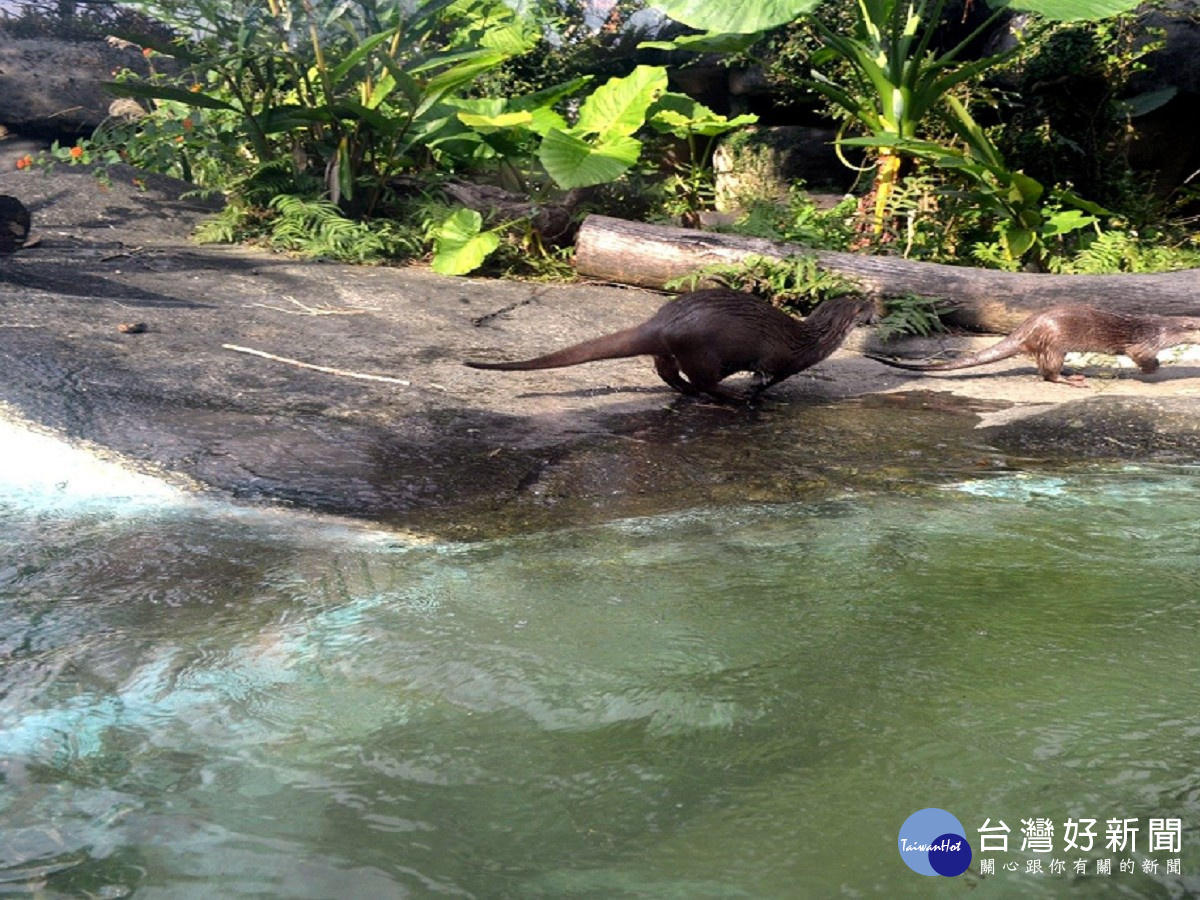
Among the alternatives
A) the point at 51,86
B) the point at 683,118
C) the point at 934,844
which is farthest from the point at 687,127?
the point at 934,844

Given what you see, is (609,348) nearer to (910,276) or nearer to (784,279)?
(784,279)

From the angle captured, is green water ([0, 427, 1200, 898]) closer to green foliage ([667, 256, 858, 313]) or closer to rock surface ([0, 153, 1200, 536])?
rock surface ([0, 153, 1200, 536])

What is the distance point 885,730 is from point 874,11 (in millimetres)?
6245

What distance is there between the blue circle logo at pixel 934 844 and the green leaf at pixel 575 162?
17.5 feet

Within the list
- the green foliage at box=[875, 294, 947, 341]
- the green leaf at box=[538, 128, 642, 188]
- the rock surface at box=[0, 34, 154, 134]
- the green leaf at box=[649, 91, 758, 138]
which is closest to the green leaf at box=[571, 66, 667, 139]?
the green leaf at box=[538, 128, 642, 188]

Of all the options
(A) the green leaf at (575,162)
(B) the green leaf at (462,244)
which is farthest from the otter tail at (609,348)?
(B) the green leaf at (462,244)

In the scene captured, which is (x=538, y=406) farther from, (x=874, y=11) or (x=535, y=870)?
(x=874, y=11)

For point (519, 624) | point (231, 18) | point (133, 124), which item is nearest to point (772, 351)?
point (519, 624)

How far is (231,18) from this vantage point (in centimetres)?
761

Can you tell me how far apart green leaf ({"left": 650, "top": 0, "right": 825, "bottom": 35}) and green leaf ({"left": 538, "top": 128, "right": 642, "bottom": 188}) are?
3.16 ft

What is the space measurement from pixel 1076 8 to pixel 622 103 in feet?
9.12

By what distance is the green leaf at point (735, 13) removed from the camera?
5.93 metres

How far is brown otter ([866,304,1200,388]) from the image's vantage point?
18.0 feet

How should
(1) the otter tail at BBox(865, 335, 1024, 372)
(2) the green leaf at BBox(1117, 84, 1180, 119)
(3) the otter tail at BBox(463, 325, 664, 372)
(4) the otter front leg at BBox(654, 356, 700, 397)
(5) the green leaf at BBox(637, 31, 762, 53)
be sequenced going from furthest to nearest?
1. (2) the green leaf at BBox(1117, 84, 1180, 119)
2. (5) the green leaf at BBox(637, 31, 762, 53)
3. (1) the otter tail at BBox(865, 335, 1024, 372)
4. (4) the otter front leg at BBox(654, 356, 700, 397)
5. (3) the otter tail at BBox(463, 325, 664, 372)
